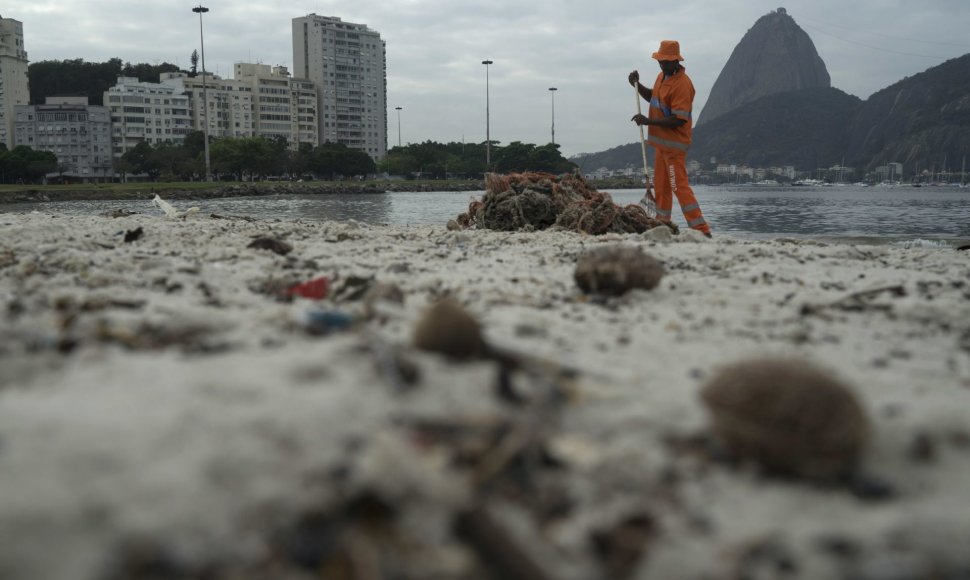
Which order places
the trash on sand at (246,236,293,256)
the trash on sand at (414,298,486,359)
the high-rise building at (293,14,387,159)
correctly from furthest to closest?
the high-rise building at (293,14,387,159), the trash on sand at (246,236,293,256), the trash on sand at (414,298,486,359)

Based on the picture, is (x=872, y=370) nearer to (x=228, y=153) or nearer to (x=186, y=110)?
(x=228, y=153)

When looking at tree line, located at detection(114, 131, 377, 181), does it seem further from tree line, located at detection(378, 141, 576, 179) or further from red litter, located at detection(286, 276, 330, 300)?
red litter, located at detection(286, 276, 330, 300)

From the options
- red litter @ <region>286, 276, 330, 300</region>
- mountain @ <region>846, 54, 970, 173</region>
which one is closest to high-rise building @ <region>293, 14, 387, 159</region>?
mountain @ <region>846, 54, 970, 173</region>

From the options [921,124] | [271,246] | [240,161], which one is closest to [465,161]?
[240,161]

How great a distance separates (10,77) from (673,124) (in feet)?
455

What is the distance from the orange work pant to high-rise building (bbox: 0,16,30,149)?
427ft

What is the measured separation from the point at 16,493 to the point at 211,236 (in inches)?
213

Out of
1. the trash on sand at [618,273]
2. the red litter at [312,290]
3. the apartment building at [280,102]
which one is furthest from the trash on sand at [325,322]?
the apartment building at [280,102]

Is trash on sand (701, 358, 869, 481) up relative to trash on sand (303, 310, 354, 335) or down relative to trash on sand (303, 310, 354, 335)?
down

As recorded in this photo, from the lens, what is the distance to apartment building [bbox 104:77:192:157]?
11356 cm

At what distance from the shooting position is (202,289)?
139 inches

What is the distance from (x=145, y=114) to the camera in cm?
11606

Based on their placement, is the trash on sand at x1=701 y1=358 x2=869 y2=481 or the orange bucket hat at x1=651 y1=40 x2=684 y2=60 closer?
the trash on sand at x1=701 y1=358 x2=869 y2=481

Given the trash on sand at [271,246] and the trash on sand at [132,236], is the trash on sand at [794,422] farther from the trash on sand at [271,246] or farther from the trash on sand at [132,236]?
the trash on sand at [132,236]
